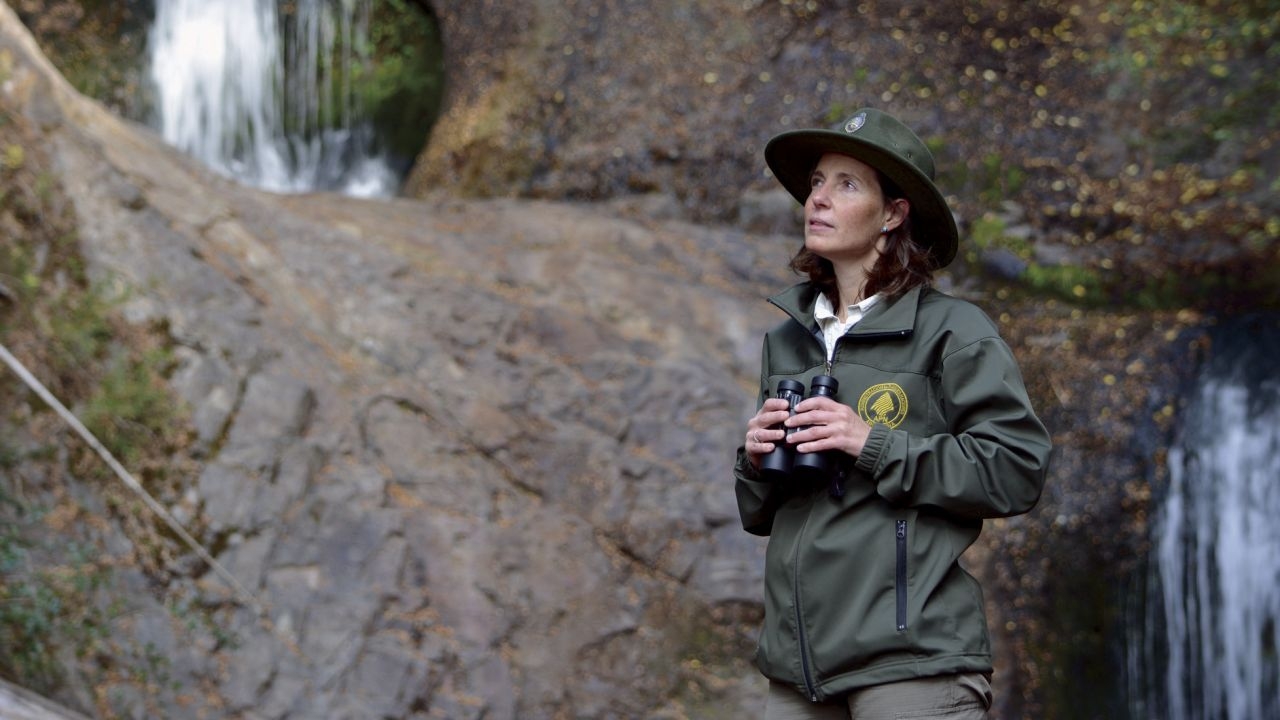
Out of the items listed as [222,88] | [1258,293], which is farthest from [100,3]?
[1258,293]

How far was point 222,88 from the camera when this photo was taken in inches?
428

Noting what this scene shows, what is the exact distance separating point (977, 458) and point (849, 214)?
616mm

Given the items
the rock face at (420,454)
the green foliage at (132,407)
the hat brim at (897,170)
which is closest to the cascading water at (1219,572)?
the rock face at (420,454)

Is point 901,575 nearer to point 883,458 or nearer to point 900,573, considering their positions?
point 900,573

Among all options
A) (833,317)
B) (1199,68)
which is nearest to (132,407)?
(833,317)

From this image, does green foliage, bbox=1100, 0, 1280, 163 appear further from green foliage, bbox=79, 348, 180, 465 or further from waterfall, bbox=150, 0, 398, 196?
green foliage, bbox=79, 348, 180, 465

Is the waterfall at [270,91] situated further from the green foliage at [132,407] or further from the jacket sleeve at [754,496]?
the jacket sleeve at [754,496]

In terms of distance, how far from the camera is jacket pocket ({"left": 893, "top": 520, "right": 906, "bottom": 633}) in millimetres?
2271

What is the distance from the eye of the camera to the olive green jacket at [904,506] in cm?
228

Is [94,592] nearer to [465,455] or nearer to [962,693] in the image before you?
[465,455]

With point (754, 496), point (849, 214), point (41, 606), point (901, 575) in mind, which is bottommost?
point (41, 606)

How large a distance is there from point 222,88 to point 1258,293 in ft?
28.4

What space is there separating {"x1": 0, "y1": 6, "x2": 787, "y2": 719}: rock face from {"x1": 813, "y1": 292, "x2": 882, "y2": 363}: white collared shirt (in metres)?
3.13

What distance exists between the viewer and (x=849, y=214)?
260 cm
